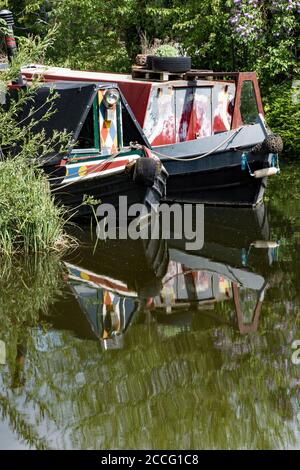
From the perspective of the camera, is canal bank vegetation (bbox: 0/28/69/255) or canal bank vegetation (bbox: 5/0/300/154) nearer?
canal bank vegetation (bbox: 0/28/69/255)

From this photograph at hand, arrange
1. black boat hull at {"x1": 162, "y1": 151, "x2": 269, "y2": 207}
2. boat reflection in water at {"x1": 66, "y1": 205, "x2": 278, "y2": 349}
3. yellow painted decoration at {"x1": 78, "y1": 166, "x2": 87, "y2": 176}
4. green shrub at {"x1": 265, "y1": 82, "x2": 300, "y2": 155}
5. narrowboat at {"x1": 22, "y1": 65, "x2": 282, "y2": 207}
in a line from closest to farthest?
boat reflection in water at {"x1": 66, "y1": 205, "x2": 278, "y2": 349} → yellow painted decoration at {"x1": 78, "y1": 166, "x2": 87, "y2": 176} → narrowboat at {"x1": 22, "y1": 65, "x2": 282, "y2": 207} → black boat hull at {"x1": 162, "y1": 151, "x2": 269, "y2": 207} → green shrub at {"x1": 265, "y1": 82, "x2": 300, "y2": 155}

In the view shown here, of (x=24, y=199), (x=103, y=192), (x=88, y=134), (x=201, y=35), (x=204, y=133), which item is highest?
(x=201, y=35)

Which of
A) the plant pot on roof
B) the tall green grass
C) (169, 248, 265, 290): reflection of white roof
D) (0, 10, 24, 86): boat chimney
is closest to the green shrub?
the plant pot on roof

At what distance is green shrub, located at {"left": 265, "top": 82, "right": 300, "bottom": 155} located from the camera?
16.5m

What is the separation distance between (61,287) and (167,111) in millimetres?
4454

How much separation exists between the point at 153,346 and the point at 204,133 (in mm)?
6284

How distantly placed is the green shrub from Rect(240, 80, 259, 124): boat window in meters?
3.55

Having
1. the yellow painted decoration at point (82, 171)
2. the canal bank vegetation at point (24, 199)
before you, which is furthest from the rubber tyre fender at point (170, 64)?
the canal bank vegetation at point (24, 199)

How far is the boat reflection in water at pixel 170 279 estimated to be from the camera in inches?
312

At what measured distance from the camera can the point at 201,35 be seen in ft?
60.1

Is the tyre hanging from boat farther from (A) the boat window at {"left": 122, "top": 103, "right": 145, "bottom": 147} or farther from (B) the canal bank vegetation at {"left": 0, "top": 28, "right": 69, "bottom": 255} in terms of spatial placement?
(B) the canal bank vegetation at {"left": 0, "top": 28, "right": 69, "bottom": 255}

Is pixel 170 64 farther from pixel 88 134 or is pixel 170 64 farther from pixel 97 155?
pixel 97 155

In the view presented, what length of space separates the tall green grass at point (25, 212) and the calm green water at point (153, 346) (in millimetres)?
247

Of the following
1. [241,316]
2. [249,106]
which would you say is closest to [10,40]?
[249,106]
